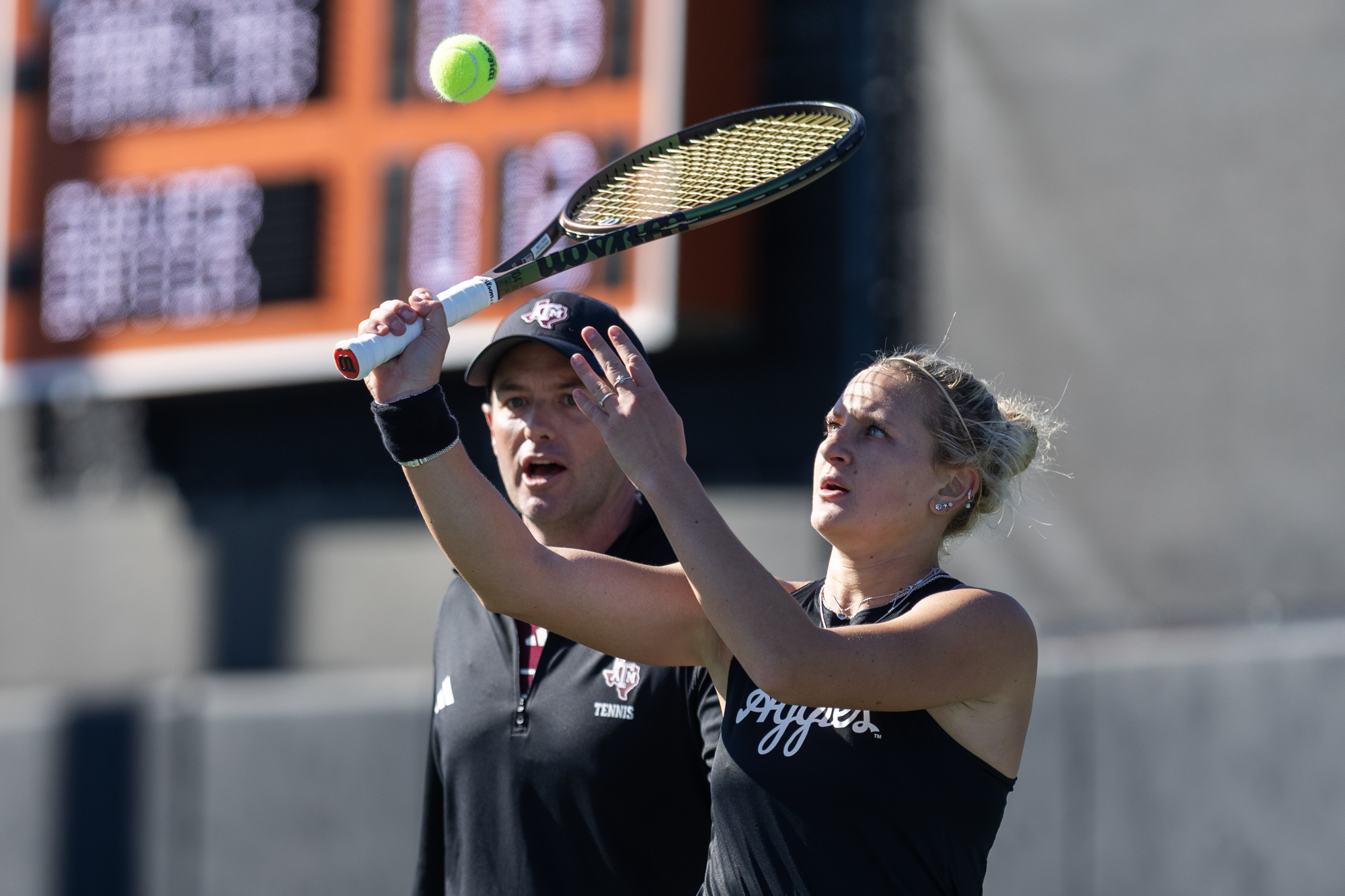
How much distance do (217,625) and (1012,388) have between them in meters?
3.88

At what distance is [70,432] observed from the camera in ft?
25.7

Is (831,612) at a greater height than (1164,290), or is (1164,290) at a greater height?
(831,612)

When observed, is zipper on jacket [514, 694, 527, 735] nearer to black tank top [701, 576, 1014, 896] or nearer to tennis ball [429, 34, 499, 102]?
black tank top [701, 576, 1014, 896]

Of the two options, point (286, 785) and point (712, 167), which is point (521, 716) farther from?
point (286, 785)

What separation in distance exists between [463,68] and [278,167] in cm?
452

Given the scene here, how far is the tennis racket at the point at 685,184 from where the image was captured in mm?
2455

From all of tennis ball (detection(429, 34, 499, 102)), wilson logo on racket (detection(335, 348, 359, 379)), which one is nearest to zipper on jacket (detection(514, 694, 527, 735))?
wilson logo on racket (detection(335, 348, 359, 379))

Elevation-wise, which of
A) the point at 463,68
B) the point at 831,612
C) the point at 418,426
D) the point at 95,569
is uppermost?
the point at 463,68

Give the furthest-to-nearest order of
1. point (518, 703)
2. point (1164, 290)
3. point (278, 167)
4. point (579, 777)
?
Result: point (278, 167) → point (1164, 290) → point (518, 703) → point (579, 777)

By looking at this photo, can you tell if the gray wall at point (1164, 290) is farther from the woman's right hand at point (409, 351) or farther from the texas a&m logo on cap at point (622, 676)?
the woman's right hand at point (409, 351)

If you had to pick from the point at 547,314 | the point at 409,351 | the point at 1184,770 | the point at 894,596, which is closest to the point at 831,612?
the point at 894,596

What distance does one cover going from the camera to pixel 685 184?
9.12ft

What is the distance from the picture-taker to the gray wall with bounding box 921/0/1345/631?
512 cm

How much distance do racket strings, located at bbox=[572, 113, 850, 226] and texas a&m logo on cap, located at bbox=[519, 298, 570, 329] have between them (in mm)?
147
